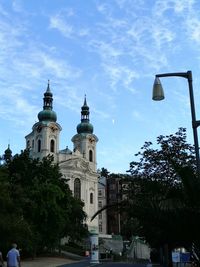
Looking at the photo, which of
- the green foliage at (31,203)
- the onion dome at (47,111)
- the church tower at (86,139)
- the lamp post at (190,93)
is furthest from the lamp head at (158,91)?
the church tower at (86,139)

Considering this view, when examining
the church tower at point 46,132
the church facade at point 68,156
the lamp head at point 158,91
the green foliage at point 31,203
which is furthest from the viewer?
the church tower at point 46,132

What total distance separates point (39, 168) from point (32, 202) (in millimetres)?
10056

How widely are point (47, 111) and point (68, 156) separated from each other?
11634 mm

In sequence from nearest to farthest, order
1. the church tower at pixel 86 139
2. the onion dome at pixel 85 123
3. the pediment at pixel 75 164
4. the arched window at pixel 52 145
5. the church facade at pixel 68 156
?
1. the pediment at pixel 75 164
2. the church facade at pixel 68 156
3. the arched window at pixel 52 145
4. the church tower at pixel 86 139
5. the onion dome at pixel 85 123

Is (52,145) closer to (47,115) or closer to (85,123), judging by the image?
(47,115)

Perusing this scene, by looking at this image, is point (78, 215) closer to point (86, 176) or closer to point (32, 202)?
point (32, 202)

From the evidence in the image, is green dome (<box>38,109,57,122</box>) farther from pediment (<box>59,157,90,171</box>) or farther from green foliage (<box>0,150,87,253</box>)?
green foliage (<box>0,150,87,253</box>)

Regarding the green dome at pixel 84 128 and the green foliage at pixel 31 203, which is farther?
the green dome at pixel 84 128

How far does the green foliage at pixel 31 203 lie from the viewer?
137ft

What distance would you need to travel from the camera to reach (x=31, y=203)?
2096 inches

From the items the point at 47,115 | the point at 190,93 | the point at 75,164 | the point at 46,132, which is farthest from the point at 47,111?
the point at 190,93

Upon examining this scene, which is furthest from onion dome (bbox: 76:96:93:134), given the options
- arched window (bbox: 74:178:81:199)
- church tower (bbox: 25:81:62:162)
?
arched window (bbox: 74:178:81:199)

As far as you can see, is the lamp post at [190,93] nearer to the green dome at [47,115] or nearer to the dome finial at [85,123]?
the green dome at [47,115]

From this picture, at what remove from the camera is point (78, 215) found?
271ft
